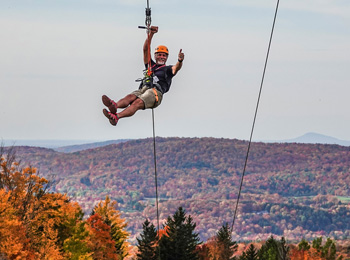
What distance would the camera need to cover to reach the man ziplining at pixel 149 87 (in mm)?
26922

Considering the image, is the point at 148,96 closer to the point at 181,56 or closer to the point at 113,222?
the point at 181,56

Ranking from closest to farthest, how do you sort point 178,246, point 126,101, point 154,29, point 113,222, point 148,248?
point 126,101 < point 154,29 < point 178,246 < point 148,248 < point 113,222

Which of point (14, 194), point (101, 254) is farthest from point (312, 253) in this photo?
point (14, 194)

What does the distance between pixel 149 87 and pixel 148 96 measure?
74 cm

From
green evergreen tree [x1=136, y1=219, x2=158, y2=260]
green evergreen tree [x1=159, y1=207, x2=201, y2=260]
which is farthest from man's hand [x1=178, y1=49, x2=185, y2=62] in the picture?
green evergreen tree [x1=136, y1=219, x2=158, y2=260]

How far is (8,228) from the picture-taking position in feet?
257

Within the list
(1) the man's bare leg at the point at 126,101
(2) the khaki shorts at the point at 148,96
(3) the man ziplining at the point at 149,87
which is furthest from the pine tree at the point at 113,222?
(1) the man's bare leg at the point at 126,101

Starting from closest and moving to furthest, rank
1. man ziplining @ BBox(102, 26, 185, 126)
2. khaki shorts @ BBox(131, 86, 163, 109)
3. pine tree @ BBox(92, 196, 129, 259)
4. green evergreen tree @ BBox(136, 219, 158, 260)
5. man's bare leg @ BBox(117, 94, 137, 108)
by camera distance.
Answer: man ziplining @ BBox(102, 26, 185, 126) < man's bare leg @ BBox(117, 94, 137, 108) < khaki shorts @ BBox(131, 86, 163, 109) < green evergreen tree @ BBox(136, 219, 158, 260) < pine tree @ BBox(92, 196, 129, 259)

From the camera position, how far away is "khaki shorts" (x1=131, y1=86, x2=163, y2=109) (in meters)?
28.0

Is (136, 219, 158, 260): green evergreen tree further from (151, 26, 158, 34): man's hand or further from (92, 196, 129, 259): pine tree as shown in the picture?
(151, 26, 158, 34): man's hand

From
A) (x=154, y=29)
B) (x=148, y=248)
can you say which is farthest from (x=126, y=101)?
(x=148, y=248)

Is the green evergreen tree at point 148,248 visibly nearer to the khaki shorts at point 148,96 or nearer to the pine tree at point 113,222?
the pine tree at point 113,222

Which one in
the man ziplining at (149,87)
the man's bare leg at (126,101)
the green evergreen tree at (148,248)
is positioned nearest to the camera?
the man ziplining at (149,87)

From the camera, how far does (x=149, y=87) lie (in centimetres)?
2886
